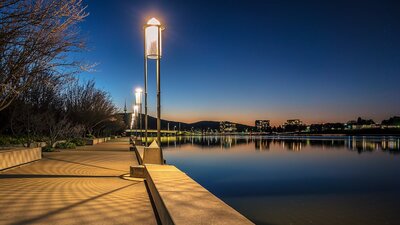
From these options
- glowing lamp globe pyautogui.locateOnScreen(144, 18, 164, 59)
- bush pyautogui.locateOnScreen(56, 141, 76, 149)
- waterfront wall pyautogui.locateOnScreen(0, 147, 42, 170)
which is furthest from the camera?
bush pyautogui.locateOnScreen(56, 141, 76, 149)

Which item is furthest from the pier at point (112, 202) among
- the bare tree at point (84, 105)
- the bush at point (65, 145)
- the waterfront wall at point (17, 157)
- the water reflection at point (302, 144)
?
the water reflection at point (302, 144)

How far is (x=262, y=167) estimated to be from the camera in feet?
136

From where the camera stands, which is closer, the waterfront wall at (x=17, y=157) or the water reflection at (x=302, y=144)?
the waterfront wall at (x=17, y=157)

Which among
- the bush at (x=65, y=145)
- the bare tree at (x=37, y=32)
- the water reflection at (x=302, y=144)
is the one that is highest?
the bare tree at (x=37, y=32)

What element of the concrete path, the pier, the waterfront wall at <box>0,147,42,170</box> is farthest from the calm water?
the waterfront wall at <box>0,147,42,170</box>

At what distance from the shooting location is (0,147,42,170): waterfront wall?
659 inches

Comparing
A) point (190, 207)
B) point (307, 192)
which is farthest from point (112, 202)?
point (307, 192)

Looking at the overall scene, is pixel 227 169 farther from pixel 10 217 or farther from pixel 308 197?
pixel 10 217

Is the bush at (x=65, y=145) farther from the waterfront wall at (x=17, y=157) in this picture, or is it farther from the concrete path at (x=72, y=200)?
the concrete path at (x=72, y=200)

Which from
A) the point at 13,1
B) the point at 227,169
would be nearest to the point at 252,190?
the point at 227,169

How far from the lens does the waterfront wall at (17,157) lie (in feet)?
54.9

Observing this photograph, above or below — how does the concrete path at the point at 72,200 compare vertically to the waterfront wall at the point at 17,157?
below

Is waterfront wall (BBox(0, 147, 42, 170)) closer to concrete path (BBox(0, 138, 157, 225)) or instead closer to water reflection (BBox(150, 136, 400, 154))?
concrete path (BBox(0, 138, 157, 225))

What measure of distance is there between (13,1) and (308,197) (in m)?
19.9
